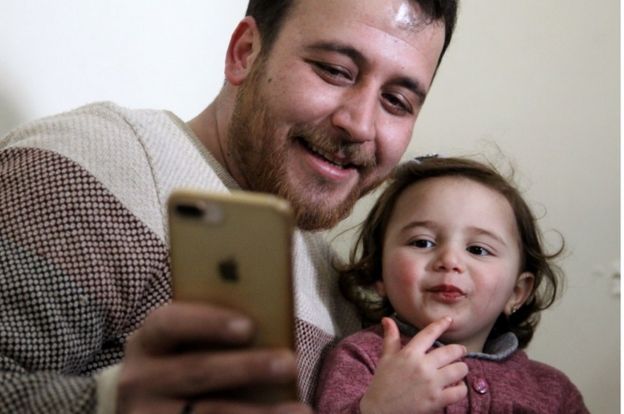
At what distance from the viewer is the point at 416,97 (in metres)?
0.98

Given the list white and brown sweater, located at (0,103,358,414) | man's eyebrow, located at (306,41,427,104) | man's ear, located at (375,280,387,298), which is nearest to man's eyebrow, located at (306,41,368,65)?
man's eyebrow, located at (306,41,427,104)

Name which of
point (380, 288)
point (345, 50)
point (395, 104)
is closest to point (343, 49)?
point (345, 50)

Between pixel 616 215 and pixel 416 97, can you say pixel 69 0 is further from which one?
pixel 616 215

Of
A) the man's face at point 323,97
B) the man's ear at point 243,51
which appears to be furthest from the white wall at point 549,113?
the man's face at point 323,97

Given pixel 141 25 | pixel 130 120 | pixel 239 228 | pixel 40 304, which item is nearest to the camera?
pixel 239 228

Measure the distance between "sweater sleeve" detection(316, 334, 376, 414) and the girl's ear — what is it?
268 millimetres

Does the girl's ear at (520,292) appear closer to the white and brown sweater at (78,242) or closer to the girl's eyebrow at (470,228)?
the girl's eyebrow at (470,228)

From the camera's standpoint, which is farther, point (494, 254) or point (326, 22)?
point (494, 254)

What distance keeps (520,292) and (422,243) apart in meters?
0.20

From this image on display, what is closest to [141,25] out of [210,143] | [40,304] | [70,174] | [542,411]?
[210,143]

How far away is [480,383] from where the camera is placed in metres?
0.90

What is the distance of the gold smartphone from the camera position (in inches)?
16.7

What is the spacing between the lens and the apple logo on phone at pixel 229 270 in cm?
44

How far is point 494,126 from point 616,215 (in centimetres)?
29
